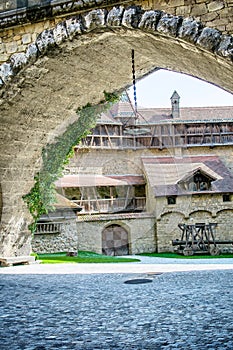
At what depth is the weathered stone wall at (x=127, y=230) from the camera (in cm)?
2202

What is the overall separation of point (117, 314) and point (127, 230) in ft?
60.5

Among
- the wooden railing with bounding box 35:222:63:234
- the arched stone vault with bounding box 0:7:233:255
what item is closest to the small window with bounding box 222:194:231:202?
the wooden railing with bounding box 35:222:63:234

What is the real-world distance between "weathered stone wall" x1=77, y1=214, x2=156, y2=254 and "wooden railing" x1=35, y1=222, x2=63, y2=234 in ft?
10.9

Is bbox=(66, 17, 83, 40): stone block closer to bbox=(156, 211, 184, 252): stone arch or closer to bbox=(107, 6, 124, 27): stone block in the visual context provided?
bbox=(107, 6, 124, 27): stone block

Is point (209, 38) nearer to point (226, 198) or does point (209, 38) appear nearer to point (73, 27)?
point (73, 27)

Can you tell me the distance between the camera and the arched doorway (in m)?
22.9

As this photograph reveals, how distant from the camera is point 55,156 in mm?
10867

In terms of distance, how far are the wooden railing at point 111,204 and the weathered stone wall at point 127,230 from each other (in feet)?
1.77

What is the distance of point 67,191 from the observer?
2084 cm

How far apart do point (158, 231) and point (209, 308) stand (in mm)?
17934

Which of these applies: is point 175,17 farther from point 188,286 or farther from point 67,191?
point 67,191

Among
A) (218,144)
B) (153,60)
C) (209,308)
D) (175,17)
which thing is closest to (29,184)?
(153,60)

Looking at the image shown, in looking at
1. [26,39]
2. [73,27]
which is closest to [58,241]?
[26,39]

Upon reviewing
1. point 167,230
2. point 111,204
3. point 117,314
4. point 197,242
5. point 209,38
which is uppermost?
point 209,38
